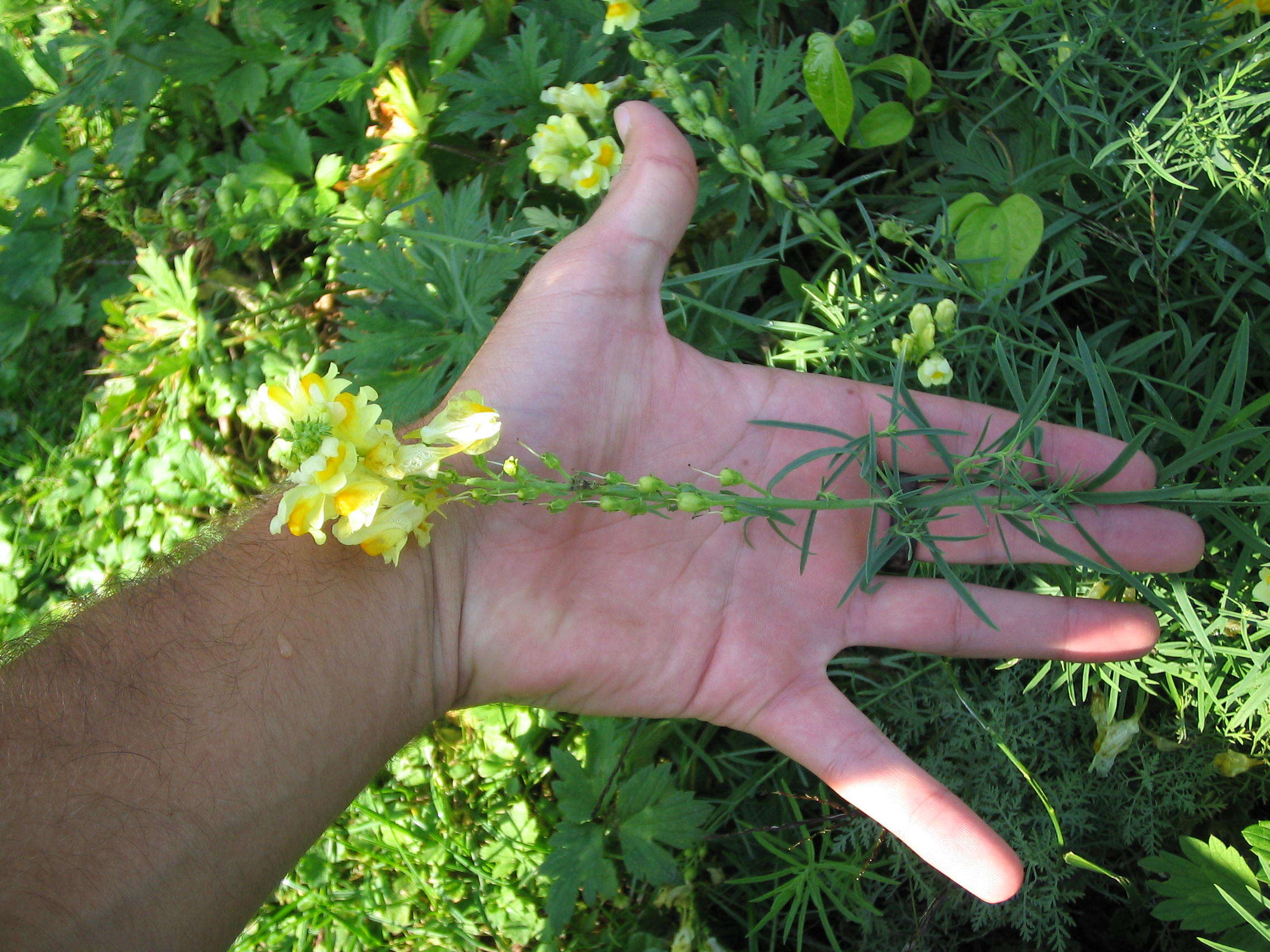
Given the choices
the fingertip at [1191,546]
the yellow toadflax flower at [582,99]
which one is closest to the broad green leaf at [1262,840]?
the fingertip at [1191,546]

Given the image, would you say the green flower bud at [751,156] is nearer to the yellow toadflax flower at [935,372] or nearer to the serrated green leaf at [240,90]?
the yellow toadflax flower at [935,372]

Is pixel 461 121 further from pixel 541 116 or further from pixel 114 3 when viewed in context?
pixel 114 3

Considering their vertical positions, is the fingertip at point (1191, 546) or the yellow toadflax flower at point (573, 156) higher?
the yellow toadflax flower at point (573, 156)

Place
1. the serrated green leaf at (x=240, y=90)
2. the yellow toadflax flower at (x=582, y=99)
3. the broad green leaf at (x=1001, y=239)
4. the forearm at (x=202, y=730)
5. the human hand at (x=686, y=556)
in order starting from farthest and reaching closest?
1. the serrated green leaf at (x=240, y=90)
2. the yellow toadflax flower at (x=582, y=99)
3. the broad green leaf at (x=1001, y=239)
4. the human hand at (x=686, y=556)
5. the forearm at (x=202, y=730)

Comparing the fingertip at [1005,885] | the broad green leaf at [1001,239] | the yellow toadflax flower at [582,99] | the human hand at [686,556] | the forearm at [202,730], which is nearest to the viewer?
the forearm at [202,730]

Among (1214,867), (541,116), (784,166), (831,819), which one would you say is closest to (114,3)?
(541,116)

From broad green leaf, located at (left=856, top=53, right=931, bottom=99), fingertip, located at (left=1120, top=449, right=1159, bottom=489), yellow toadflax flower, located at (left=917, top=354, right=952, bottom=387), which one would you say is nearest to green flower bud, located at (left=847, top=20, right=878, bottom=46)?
broad green leaf, located at (left=856, top=53, right=931, bottom=99)

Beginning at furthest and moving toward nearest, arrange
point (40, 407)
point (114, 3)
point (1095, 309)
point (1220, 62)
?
point (40, 407)
point (114, 3)
point (1095, 309)
point (1220, 62)

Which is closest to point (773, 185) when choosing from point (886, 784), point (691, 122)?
point (691, 122)
